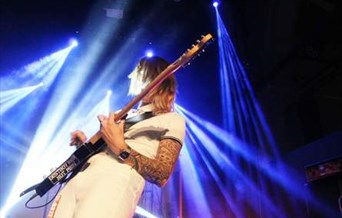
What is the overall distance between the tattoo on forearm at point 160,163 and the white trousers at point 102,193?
1.3 inches

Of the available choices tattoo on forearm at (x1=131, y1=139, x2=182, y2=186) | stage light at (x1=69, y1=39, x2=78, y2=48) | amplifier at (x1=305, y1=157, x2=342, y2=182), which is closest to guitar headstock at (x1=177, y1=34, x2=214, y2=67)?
tattoo on forearm at (x1=131, y1=139, x2=182, y2=186)

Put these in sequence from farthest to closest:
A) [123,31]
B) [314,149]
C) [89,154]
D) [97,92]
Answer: [97,92], [123,31], [314,149], [89,154]

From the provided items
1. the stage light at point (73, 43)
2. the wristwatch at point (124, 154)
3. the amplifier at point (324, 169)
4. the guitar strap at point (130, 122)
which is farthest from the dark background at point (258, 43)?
the wristwatch at point (124, 154)

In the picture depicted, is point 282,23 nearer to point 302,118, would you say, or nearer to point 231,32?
point 231,32

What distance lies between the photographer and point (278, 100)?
611 cm

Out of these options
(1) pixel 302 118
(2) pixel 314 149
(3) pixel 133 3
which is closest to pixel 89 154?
(2) pixel 314 149

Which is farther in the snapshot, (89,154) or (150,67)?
(150,67)

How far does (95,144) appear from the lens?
1509 millimetres

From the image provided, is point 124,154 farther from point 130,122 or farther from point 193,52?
point 193,52

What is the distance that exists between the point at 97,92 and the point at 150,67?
17.7ft


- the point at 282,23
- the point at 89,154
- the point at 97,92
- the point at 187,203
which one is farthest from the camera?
the point at 97,92

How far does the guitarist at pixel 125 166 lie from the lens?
127cm

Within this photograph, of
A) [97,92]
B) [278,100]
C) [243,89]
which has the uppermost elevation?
[97,92]

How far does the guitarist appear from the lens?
1.27m
